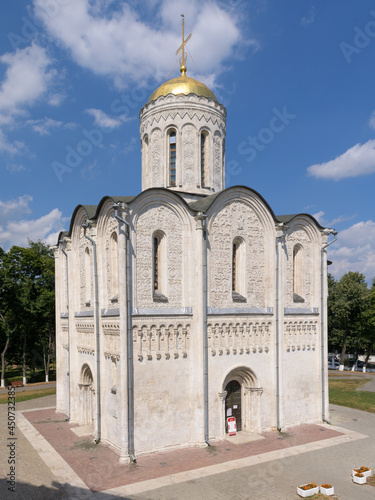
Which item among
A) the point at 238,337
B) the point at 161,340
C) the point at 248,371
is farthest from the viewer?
the point at 248,371

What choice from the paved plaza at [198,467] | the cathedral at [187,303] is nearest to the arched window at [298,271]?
the cathedral at [187,303]

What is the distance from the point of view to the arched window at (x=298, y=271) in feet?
54.7

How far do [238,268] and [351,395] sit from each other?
12.5 meters

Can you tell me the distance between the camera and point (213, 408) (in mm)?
13617

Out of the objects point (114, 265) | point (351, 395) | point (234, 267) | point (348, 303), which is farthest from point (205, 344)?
point (348, 303)

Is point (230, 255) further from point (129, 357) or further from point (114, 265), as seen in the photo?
point (129, 357)

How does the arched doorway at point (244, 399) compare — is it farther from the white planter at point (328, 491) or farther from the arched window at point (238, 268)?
the white planter at point (328, 491)

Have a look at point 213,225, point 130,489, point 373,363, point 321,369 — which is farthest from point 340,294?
point 130,489

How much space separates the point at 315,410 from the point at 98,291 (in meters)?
9.87

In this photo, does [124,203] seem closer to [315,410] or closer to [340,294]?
[315,410]

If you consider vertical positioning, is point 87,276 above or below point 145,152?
below

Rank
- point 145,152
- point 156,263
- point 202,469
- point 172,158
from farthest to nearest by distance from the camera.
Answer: point 145,152 < point 172,158 < point 156,263 < point 202,469

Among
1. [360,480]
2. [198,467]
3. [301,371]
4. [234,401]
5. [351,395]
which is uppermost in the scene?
[301,371]

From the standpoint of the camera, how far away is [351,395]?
73.2 ft
